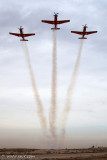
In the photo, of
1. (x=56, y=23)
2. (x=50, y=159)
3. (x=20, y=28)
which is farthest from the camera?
(x=20, y=28)

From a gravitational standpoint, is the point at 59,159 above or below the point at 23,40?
below

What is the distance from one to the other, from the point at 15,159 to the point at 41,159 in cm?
945

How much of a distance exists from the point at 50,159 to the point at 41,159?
3137mm

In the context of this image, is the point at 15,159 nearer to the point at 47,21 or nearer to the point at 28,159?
the point at 28,159

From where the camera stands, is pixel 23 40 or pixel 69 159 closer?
pixel 69 159

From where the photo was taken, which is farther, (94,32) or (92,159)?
(94,32)

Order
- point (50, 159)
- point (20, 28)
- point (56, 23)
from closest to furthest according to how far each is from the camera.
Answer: point (50, 159) < point (56, 23) < point (20, 28)

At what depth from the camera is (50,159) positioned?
306 feet

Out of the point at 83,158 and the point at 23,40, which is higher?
the point at 23,40

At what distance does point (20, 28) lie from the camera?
12738cm

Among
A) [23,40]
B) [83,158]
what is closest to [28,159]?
[83,158]

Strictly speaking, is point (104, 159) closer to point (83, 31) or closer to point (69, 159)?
point (69, 159)

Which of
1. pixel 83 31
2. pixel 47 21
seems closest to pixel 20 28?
pixel 47 21

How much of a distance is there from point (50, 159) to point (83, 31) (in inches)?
2392
